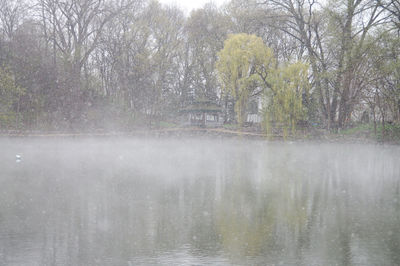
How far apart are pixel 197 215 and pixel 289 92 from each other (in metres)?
19.7

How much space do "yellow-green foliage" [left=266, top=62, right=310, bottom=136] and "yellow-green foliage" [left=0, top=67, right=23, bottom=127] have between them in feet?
59.7

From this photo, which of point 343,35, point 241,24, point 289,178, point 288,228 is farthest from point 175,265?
point 241,24

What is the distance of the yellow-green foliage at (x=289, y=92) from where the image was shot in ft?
84.7

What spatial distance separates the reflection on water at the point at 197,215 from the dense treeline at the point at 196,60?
13.5 meters

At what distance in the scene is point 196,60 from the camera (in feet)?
146

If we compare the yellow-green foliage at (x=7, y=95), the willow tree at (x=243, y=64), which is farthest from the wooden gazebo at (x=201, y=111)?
the yellow-green foliage at (x=7, y=95)

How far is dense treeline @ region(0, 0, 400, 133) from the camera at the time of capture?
85.3ft

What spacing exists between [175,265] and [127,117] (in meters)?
29.6

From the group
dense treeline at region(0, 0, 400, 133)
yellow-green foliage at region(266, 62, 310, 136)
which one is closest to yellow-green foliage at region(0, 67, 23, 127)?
dense treeline at region(0, 0, 400, 133)

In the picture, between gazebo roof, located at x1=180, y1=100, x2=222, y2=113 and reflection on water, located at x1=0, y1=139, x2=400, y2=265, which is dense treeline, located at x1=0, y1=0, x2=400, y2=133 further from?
reflection on water, located at x1=0, y1=139, x2=400, y2=265

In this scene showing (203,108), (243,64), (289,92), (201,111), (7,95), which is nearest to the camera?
(289,92)

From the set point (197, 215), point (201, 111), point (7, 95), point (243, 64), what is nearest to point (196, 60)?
point (201, 111)

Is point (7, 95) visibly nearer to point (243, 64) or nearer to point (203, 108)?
point (203, 108)

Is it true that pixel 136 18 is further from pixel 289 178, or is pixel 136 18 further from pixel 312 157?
pixel 289 178
